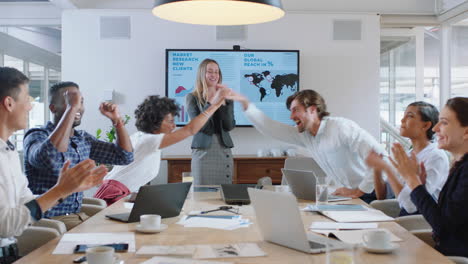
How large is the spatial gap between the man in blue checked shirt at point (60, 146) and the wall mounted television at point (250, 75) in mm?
2566

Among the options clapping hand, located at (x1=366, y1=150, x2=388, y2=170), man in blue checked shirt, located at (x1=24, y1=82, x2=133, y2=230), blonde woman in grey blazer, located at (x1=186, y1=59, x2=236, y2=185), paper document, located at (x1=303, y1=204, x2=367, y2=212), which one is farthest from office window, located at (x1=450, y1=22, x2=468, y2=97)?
man in blue checked shirt, located at (x1=24, y1=82, x2=133, y2=230)

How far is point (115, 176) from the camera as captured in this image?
11.3 feet

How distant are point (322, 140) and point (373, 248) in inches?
66.9

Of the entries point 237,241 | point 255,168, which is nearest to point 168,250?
point 237,241

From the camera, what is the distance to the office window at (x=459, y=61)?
5.76 metres

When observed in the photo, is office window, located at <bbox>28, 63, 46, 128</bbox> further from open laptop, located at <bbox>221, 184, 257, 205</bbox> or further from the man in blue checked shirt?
open laptop, located at <bbox>221, 184, 257, 205</bbox>

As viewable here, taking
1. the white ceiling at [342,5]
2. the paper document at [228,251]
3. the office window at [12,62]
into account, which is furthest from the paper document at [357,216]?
the office window at [12,62]

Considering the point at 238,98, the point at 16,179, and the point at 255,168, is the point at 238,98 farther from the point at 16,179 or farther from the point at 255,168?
the point at 255,168

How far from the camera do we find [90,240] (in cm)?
196

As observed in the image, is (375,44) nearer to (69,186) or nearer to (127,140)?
(127,140)

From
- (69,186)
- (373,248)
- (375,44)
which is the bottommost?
(373,248)

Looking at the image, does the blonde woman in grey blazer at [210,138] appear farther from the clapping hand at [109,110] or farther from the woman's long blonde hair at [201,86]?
the clapping hand at [109,110]

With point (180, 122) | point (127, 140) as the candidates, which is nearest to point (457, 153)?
point (127, 140)

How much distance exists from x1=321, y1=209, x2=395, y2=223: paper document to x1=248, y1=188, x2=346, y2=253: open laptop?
0.35 m
